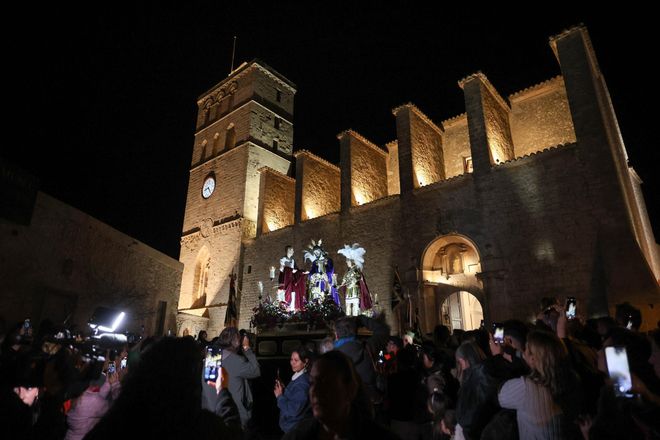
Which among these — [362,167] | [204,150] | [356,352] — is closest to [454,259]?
[362,167]

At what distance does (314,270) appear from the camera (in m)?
10.7

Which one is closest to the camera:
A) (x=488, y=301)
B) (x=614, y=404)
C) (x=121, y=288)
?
(x=614, y=404)

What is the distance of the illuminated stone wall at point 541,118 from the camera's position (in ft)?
49.5

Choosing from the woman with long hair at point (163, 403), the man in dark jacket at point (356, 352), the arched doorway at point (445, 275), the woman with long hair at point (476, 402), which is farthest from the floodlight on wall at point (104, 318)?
the arched doorway at point (445, 275)

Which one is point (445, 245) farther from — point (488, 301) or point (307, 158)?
point (307, 158)

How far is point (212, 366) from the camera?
3635mm

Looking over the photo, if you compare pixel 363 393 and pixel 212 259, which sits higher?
pixel 212 259

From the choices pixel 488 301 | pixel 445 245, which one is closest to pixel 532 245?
pixel 488 301

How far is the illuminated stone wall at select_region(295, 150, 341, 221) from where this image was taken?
1898 centimetres

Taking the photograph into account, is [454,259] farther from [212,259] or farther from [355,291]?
[212,259]

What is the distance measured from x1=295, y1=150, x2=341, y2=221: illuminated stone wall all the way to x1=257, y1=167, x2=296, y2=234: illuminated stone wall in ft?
7.40

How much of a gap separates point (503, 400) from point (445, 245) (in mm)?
12734

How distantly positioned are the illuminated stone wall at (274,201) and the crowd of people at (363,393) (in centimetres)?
1611

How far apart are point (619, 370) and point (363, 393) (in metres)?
1.86
